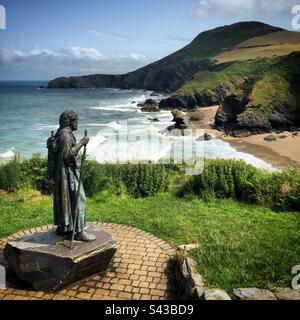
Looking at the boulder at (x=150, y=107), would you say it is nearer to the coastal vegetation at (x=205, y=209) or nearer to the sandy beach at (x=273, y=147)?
the sandy beach at (x=273, y=147)

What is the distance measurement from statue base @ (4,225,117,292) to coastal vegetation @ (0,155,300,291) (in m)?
2.17

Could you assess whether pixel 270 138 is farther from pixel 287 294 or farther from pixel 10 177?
pixel 287 294

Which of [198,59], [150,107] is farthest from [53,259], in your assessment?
[198,59]

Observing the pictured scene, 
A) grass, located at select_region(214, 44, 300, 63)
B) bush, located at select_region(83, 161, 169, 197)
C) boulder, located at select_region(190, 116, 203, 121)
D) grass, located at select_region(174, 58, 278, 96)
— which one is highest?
grass, located at select_region(214, 44, 300, 63)

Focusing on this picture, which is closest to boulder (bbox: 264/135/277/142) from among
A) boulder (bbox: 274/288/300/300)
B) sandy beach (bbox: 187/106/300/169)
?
sandy beach (bbox: 187/106/300/169)

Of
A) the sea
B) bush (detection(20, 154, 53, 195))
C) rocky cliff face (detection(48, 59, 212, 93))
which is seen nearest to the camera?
bush (detection(20, 154, 53, 195))

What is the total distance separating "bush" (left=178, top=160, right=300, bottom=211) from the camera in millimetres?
11228

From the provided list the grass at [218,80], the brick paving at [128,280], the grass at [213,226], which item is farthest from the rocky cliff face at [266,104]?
the brick paving at [128,280]

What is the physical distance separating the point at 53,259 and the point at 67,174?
1.59 meters

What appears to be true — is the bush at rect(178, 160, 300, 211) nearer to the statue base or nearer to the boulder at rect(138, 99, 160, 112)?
the statue base

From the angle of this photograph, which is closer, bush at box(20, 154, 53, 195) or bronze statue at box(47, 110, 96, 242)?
bronze statue at box(47, 110, 96, 242)

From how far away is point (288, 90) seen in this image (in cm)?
4781

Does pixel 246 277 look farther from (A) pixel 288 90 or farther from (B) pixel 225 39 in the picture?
(B) pixel 225 39
